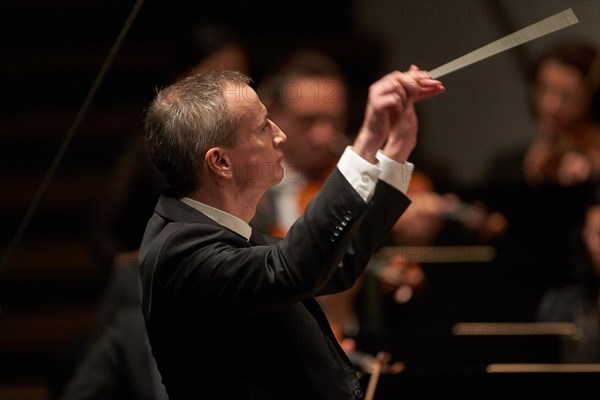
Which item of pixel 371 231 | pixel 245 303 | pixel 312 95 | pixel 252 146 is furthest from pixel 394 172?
pixel 312 95

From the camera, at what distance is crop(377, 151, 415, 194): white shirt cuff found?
5.07 feet

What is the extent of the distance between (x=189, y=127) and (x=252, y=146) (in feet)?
0.30

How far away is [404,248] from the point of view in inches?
113

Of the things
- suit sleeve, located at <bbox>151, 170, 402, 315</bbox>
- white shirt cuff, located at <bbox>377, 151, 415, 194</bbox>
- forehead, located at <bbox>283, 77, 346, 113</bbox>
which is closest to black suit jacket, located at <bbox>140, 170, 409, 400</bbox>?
suit sleeve, located at <bbox>151, 170, 402, 315</bbox>

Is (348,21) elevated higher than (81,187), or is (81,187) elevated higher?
(348,21)

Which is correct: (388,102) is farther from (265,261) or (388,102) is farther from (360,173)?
(265,261)

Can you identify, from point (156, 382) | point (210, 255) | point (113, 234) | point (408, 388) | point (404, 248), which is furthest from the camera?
point (404, 248)

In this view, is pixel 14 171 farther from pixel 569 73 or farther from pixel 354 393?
pixel 354 393

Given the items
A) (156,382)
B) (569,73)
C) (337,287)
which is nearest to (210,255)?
(337,287)

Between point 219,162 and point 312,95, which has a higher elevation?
point 219,162

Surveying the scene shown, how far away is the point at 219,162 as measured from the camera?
4.96 feet

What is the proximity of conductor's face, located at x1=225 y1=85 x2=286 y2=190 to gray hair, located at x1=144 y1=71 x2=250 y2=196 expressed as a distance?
0.01 m

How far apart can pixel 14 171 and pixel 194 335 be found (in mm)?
2599

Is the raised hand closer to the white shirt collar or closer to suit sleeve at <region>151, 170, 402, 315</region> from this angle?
suit sleeve at <region>151, 170, 402, 315</region>
